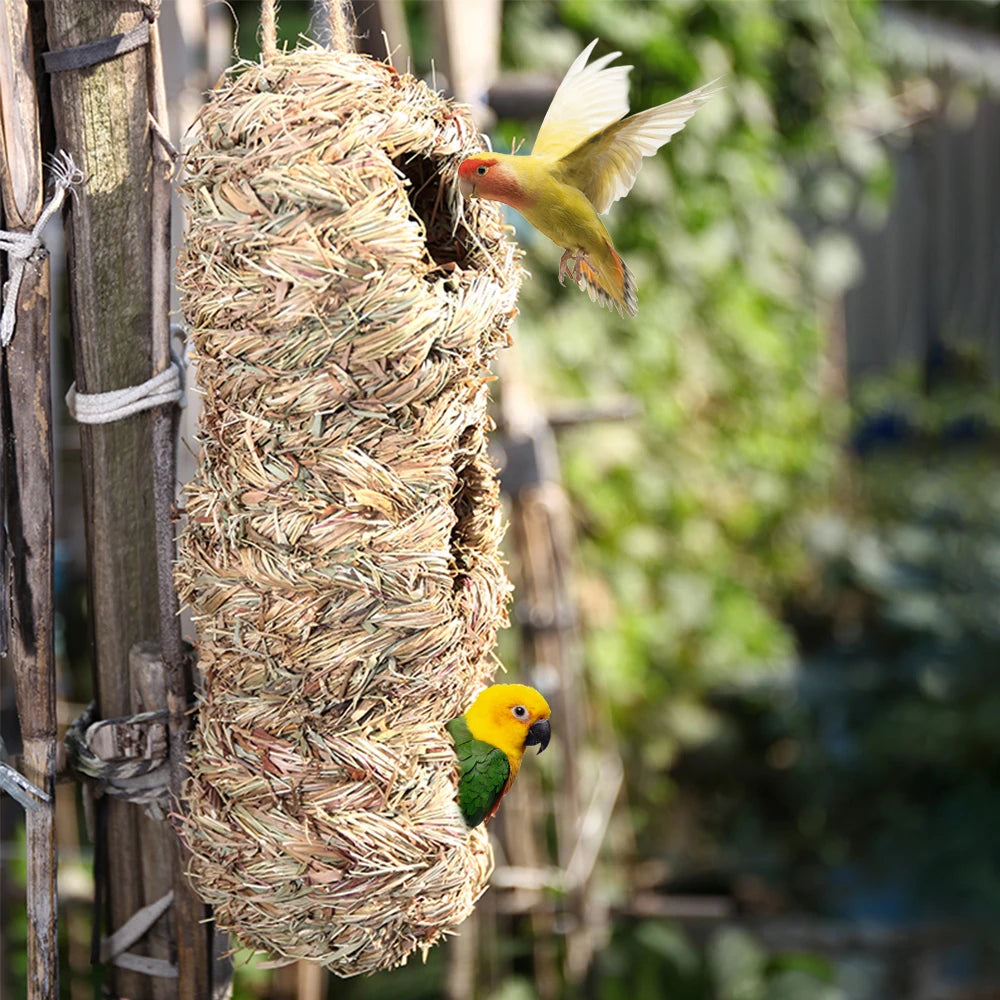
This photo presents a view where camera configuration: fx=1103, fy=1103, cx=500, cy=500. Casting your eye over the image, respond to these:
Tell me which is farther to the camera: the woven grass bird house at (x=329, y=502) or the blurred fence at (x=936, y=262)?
the blurred fence at (x=936, y=262)

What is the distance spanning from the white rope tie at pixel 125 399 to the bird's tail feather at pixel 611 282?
58cm

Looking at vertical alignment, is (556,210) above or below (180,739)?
above

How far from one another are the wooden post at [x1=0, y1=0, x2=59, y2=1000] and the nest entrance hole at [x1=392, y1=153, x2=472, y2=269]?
482 mm

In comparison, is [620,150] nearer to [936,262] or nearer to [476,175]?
[476,175]

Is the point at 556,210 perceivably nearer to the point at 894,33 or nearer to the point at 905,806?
the point at 905,806

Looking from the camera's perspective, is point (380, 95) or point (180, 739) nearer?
point (380, 95)

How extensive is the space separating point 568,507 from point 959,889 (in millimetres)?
2713

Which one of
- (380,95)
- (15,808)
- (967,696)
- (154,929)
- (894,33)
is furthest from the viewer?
(894,33)

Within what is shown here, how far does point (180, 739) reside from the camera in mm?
1531

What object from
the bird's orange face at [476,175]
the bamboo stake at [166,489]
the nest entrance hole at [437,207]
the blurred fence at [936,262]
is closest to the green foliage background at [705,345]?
the blurred fence at [936,262]

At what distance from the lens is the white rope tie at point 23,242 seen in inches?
55.4

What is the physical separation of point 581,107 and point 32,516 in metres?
0.90

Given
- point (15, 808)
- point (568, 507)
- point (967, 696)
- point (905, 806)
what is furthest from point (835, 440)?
point (15, 808)

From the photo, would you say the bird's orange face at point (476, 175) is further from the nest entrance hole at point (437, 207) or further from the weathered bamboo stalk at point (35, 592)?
the weathered bamboo stalk at point (35, 592)
